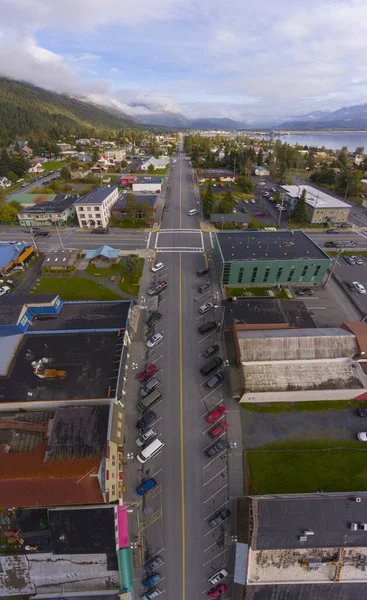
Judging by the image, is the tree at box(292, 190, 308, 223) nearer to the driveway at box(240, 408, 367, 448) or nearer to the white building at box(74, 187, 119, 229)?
the white building at box(74, 187, 119, 229)

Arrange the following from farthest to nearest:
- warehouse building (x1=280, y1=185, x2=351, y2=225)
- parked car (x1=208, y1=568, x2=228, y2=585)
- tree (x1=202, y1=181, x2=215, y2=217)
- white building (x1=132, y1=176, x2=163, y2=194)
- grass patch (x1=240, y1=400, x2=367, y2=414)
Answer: white building (x1=132, y1=176, x2=163, y2=194), tree (x1=202, y1=181, x2=215, y2=217), warehouse building (x1=280, y1=185, x2=351, y2=225), grass patch (x1=240, y1=400, x2=367, y2=414), parked car (x1=208, y1=568, x2=228, y2=585)

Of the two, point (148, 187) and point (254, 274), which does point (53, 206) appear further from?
point (254, 274)

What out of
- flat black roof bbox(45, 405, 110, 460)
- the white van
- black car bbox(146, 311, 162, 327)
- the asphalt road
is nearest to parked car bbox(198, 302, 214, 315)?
the asphalt road

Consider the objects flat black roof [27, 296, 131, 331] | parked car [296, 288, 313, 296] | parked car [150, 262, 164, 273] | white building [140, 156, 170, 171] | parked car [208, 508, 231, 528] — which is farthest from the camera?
white building [140, 156, 170, 171]

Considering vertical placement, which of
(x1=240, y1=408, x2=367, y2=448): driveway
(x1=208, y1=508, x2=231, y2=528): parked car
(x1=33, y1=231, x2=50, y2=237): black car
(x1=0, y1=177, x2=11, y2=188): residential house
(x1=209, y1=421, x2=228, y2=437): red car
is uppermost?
(x1=0, y1=177, x2=11, y2=188): residential house

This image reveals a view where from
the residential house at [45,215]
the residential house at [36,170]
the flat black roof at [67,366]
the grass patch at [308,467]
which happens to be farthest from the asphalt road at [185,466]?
the residential house at [36,170]

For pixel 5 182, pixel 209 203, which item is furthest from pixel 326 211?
pixel 5 182

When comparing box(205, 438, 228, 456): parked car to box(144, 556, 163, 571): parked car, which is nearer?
box(144, 556, 163, 571): parked car

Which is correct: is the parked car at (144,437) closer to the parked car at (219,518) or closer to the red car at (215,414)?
the red car at (215,414)
